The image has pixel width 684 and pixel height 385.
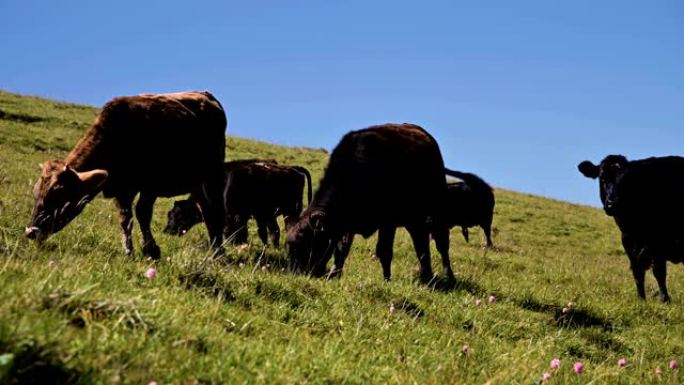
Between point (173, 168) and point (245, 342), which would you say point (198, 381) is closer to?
point (245, 342)

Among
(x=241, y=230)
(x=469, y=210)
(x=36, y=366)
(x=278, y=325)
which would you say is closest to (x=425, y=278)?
(x=241, y=230)

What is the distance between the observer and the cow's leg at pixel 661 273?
41.2ft

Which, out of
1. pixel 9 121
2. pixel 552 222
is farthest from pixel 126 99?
pixel 552 222

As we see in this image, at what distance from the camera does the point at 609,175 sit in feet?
43.5

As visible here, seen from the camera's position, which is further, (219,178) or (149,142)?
(219,178)

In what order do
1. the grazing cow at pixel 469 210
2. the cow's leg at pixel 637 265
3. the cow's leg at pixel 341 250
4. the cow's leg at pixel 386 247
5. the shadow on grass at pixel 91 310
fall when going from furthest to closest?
the grazing cow at pixel 469 210 → the cow's leg at pixel 637 265 → the cow's leg at pixel 386 247 → the cow's leg at pixel 341 250 → the shadow on grass at pixel 91 310

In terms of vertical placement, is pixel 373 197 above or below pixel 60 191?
above

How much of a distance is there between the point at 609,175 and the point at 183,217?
9.49 meters

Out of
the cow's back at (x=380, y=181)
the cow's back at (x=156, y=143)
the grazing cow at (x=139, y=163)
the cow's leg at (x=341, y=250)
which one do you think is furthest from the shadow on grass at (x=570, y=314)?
the cow's back at (x=156, y=143)

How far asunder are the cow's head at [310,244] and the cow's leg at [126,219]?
2.17m

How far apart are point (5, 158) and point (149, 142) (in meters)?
14.4

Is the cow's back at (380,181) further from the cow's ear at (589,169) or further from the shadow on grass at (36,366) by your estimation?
the shadow on grass at (36,366)

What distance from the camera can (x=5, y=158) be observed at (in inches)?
821

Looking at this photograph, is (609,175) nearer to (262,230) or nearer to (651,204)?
(651,204)
